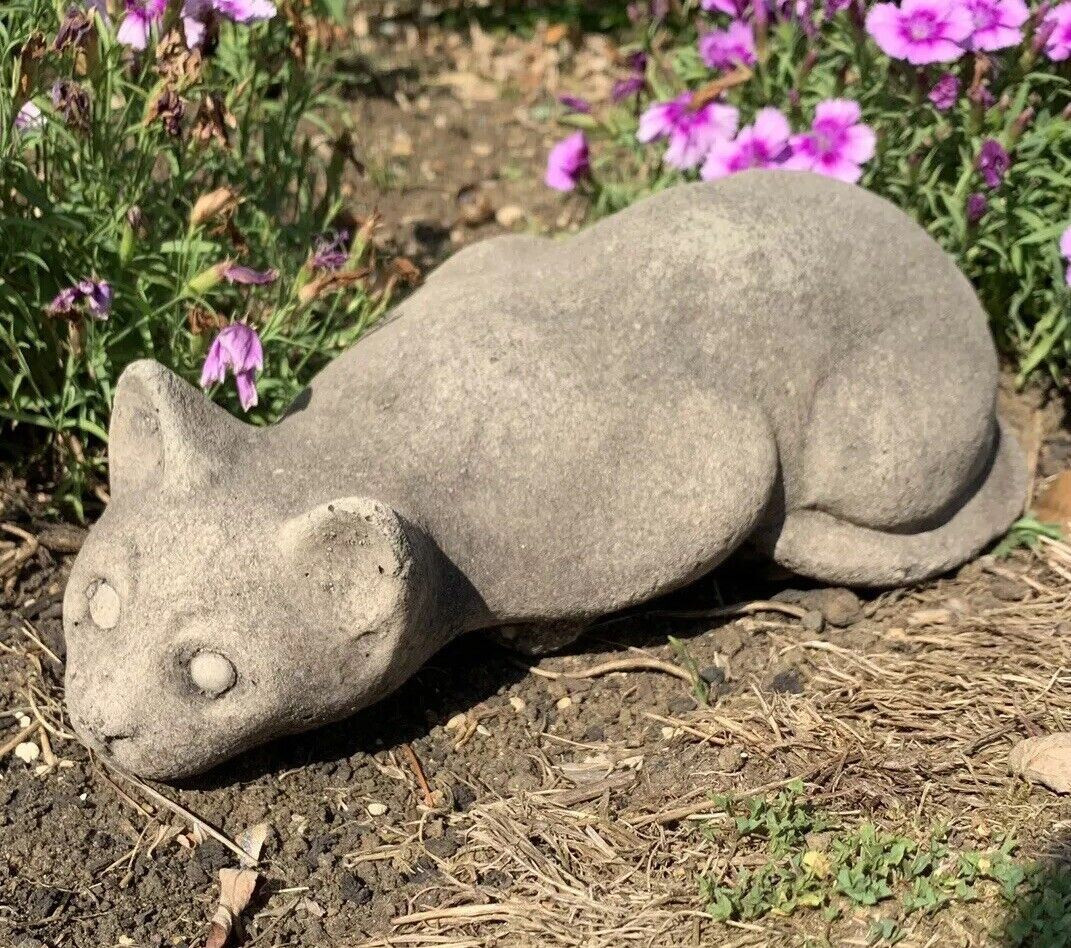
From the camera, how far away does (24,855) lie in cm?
279

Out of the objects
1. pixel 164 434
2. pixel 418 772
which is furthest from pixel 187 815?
pixel 164 434

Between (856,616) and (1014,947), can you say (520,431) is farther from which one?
(1014,947)

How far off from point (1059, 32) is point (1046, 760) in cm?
191

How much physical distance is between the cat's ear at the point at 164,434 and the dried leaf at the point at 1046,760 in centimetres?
170

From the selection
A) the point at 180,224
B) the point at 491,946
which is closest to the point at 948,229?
the point at 180,224

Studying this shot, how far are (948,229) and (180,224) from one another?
2.08 m

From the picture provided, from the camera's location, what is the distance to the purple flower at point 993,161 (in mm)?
3652

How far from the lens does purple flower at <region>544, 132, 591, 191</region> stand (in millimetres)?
4211

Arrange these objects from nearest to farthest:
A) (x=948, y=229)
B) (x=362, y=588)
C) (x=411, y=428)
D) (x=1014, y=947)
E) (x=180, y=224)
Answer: (x=1014, y=947) < (x=362, y=588) < (x=411, y=428) < (x=180, y=224) < (x=948, y=229)

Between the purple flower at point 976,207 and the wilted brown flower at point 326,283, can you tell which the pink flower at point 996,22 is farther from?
the wilted brown flower at point 326,283

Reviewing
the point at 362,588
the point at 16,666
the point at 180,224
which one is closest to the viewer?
the point at 362,588

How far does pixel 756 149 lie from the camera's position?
12.8 feet

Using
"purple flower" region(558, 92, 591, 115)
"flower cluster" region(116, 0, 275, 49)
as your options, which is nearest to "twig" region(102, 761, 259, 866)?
Result: "flower cluster" region(116, 0, 275, 49)

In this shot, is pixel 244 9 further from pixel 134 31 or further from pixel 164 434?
pixel 164 434
